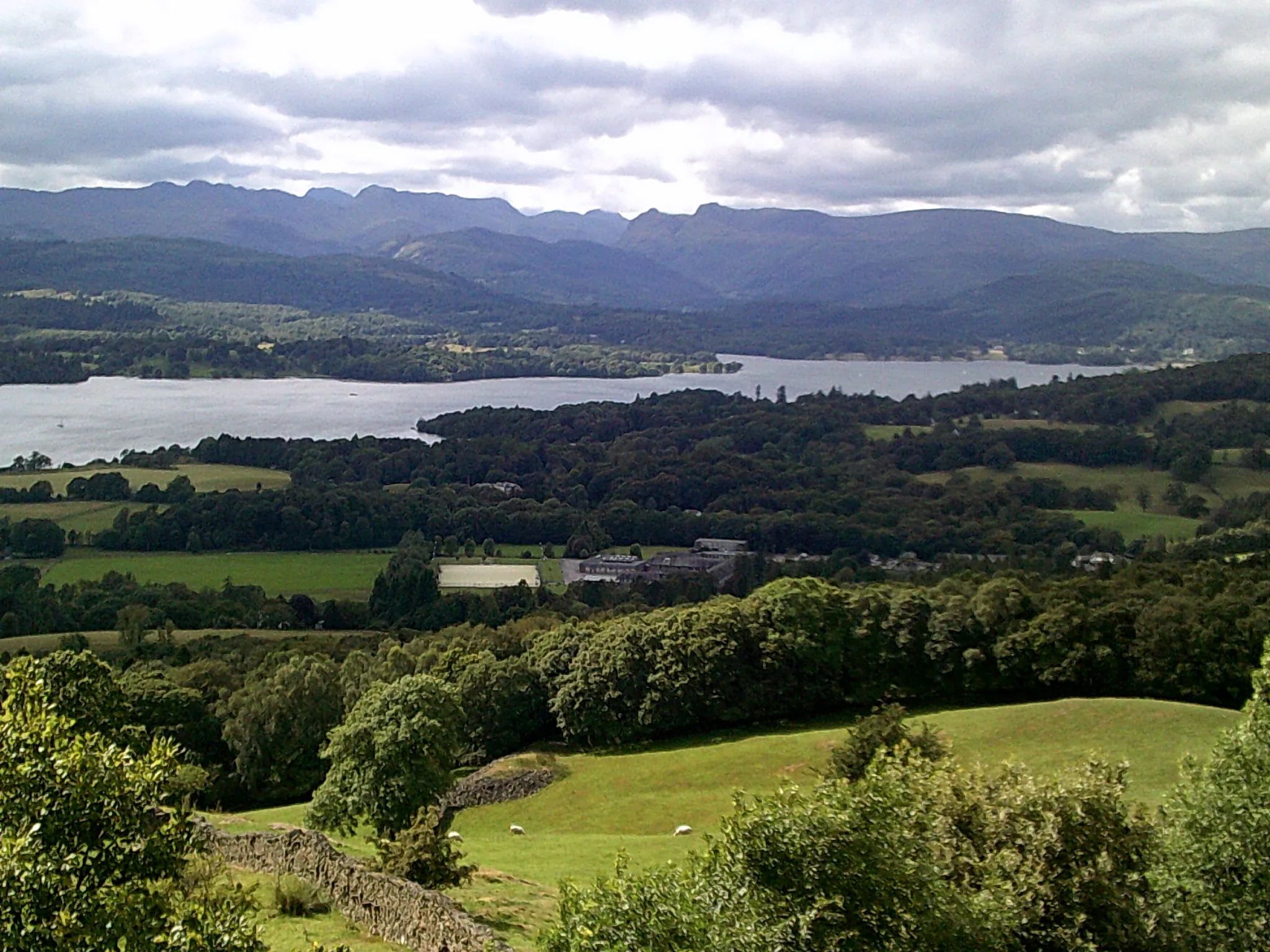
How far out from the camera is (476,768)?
39.0 metres

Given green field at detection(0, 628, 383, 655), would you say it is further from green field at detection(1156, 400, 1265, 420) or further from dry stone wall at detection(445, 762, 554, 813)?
green field at detection(1156, 400, 1265, 420)

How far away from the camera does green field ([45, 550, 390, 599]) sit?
74000 mm

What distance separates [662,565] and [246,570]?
106 ft

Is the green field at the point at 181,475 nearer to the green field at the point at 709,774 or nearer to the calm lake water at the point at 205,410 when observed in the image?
the calm lake water at the point at 205,410

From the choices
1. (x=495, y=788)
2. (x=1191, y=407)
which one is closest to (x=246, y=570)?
(x=495, y=788)

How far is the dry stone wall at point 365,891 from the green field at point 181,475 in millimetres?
87127

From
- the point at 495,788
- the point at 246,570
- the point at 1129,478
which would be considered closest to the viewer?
the point at 495,788

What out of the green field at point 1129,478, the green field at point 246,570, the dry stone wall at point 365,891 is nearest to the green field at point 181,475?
the green field at point 246,570

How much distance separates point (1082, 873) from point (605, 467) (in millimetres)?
106406

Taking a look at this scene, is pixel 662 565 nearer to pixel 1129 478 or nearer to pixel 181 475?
pixel 181 475

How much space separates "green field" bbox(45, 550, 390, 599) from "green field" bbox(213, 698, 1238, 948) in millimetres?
41601

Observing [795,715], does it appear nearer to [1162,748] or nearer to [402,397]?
[1162,748]

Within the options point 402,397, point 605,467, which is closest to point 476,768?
point 605,467

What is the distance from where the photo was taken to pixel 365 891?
16.5 m
